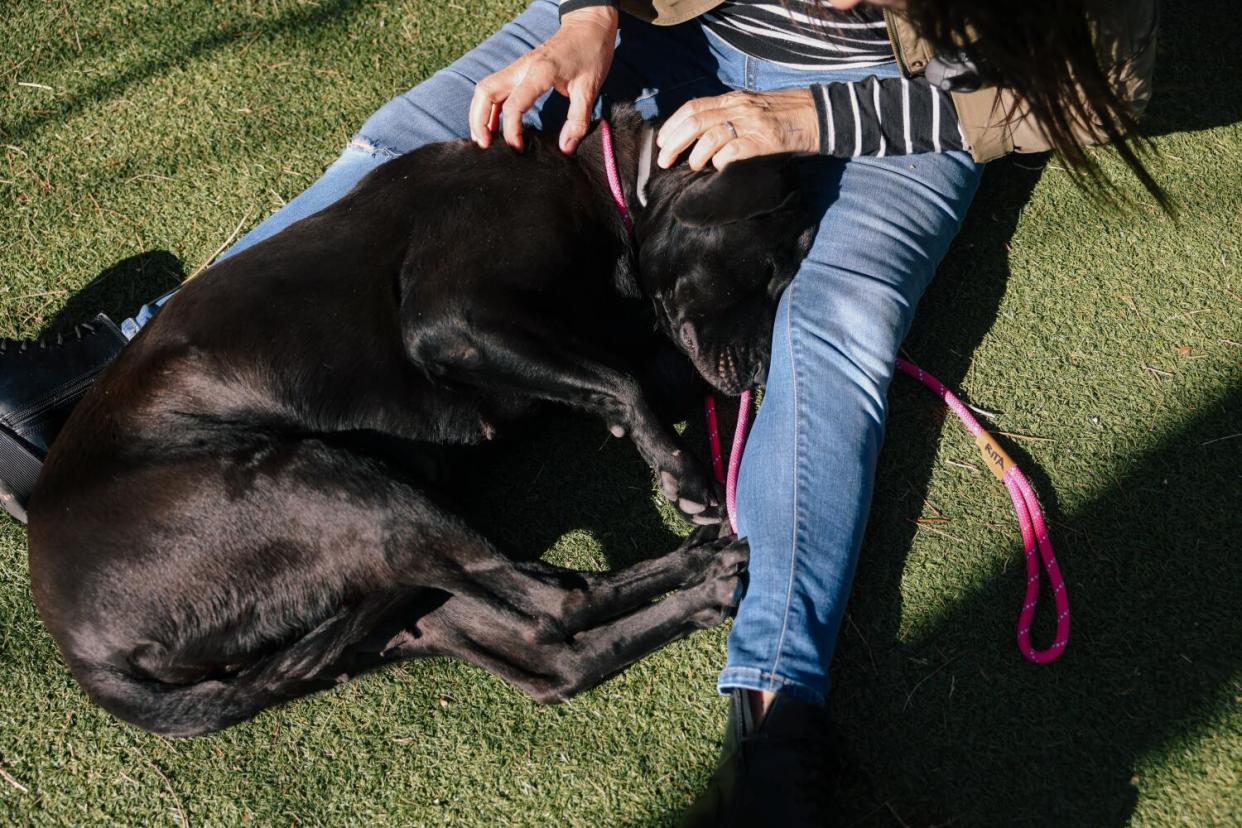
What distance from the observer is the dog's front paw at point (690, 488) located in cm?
279

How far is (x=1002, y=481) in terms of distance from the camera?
9.78 ft

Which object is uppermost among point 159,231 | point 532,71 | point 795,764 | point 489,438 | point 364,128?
point 532,71

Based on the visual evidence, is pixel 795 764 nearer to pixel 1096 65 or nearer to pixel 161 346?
pixel 1096 65

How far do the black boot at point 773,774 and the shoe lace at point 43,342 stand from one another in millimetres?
2425

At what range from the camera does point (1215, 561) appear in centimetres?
279

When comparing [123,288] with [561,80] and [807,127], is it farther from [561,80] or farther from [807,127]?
[807,127]

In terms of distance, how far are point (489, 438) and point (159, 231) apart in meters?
1.66

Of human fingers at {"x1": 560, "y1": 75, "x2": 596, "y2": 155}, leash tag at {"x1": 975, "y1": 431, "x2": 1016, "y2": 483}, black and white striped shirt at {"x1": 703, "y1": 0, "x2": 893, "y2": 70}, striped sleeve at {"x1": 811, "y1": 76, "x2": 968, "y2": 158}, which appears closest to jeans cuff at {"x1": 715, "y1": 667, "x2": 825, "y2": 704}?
leash tag at {"x1": 975, "y1": 431, "x2": 1016, "y2": 483}

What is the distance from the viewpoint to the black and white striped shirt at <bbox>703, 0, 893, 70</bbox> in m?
2.92

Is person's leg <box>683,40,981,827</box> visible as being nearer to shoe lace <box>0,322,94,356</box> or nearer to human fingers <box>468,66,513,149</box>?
human fingers <box>468,66,513,149</box>

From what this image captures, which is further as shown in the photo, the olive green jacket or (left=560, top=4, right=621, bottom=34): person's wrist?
(left=560, top=4, right=621, bottom=34): person's wrist

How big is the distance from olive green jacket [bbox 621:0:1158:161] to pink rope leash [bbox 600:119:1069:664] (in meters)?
0.74

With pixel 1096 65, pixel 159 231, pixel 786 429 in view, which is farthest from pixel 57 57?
pixel 1096 65

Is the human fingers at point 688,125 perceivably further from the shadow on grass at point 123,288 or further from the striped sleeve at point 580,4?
the shadow on grass at point 123,288
